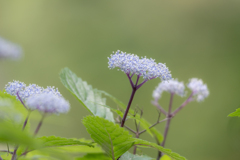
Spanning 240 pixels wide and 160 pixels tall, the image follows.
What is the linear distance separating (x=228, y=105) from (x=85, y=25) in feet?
9.48

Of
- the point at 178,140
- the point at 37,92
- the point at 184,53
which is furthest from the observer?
the point at 184,53

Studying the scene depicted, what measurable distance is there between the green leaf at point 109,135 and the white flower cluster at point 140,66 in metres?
0.12

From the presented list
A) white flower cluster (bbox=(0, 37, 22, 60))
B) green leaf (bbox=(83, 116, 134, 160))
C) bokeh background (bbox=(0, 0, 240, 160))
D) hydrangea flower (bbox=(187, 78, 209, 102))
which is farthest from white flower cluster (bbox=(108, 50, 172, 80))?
bokeh background (bbox=(0, 0, 240, 160))

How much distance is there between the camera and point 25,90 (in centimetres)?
45

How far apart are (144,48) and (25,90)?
4.31 metres

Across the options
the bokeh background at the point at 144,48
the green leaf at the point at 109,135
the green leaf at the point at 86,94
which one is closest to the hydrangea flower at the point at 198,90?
the green leaf at the point at 86,94

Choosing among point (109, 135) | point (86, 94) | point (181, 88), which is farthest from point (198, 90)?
point (109, 135)

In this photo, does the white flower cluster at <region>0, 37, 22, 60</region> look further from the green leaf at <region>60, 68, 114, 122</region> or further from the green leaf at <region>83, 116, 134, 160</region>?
the green leaf at <region>83, 116, 134, 160</region>

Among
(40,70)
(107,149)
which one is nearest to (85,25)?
(40,70)

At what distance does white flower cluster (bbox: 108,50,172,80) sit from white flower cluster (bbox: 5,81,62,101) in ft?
0.50

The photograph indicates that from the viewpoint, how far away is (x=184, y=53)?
464cm

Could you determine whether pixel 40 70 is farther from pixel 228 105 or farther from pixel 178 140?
pixel 228 105

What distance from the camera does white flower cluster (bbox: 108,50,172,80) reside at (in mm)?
541

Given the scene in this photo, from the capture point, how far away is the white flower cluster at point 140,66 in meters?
0.54
